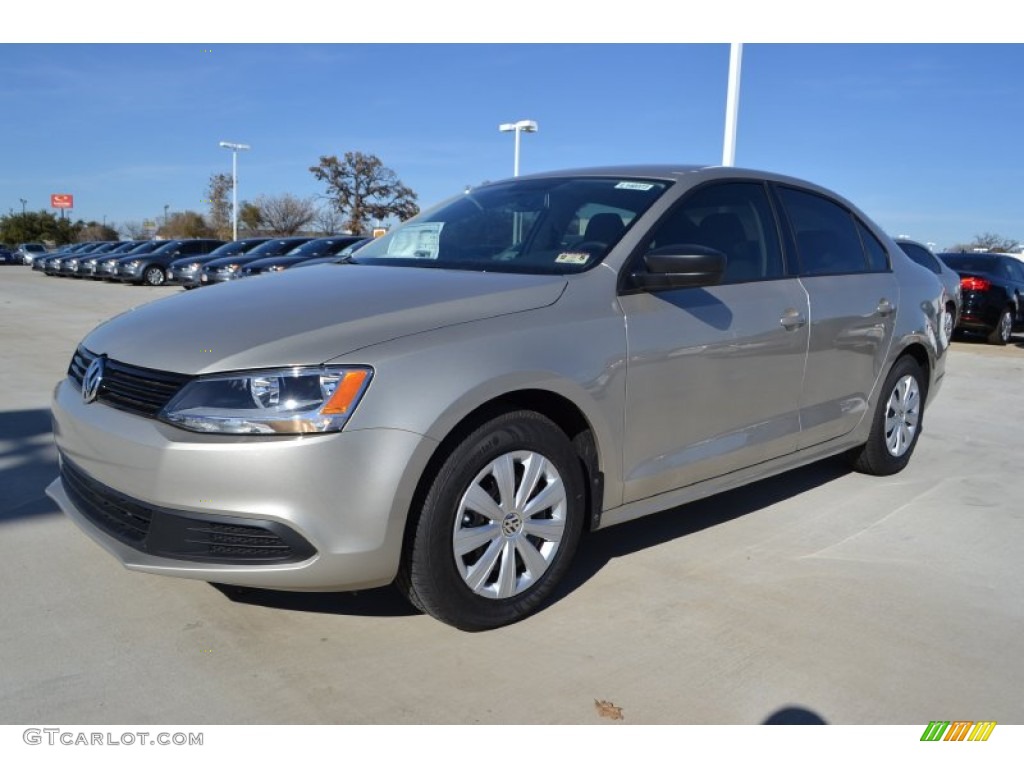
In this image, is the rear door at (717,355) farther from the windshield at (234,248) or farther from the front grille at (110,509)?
the windshield at (234,248)

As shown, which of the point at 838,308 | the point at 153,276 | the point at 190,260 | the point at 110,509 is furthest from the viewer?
the point at 153,276

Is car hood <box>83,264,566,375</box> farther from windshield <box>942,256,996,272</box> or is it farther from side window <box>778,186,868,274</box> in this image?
windshield <box>942,256,996,272</box>

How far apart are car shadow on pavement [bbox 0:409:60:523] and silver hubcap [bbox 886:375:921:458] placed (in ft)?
14.6

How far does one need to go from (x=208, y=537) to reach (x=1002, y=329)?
14159mm

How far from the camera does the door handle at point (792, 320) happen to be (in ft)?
12.8

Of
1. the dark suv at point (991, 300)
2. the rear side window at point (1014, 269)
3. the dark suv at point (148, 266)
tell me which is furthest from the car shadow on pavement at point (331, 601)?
the dark suv at point (148, 266)

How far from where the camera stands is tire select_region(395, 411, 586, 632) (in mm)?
2697

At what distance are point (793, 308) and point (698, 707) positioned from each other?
2114 millimetres

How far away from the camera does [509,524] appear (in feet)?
9.50

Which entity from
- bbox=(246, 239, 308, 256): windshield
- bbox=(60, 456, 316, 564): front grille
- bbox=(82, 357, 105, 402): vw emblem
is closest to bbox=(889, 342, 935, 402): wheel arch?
bbox=(60, 456, 316, 564): front grille

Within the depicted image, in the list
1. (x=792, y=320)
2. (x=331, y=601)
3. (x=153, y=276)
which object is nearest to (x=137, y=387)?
(x=331, y=601)

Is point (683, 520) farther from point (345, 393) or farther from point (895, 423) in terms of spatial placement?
point (345, 393)
